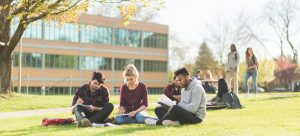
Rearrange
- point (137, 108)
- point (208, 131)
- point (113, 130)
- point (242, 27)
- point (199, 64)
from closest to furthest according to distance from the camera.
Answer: point (208, 131)
point (113, 130)
point (137, 108)
point (242, 27)
point (199, 64)

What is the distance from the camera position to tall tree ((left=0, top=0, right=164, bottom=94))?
2133 centimetres

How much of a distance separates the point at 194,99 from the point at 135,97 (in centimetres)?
155

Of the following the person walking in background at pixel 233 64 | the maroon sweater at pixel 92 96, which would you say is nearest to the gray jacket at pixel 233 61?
the person walking in background at pixel 233 64

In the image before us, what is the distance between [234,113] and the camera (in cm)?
1284

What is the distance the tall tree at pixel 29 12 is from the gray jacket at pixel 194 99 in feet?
41.7

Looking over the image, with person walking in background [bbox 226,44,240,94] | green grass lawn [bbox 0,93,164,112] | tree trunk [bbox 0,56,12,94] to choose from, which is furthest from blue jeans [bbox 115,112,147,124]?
tree trunk [bbox 0,56,12,94]

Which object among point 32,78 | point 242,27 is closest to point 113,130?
point 32,78

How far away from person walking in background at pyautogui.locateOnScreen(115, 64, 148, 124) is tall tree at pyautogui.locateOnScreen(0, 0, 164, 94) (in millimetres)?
11389

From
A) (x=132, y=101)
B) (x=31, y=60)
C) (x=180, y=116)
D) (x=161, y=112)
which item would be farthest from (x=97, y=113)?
(x=31, y=60)

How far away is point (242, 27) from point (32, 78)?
1138 inches

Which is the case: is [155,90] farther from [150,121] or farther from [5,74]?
[150,121]

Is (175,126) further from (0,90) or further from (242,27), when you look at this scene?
(242,27)

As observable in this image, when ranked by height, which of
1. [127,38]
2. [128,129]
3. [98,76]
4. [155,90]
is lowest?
[155,90]

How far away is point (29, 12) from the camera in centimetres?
2098
